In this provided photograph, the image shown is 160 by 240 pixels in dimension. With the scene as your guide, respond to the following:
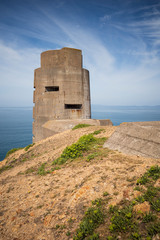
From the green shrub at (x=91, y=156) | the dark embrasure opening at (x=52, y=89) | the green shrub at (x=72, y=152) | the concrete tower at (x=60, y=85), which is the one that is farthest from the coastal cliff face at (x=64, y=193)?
the dark embrasure opening at (x=52, y=89)

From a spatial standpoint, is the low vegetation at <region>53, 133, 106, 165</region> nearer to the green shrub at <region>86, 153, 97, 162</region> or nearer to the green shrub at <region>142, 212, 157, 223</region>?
the green shrub at <region>86, 153, 97, 162</region>

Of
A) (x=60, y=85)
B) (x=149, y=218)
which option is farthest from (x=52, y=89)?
(x=149, y=218)

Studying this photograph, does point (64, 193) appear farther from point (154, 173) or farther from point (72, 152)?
point (72, 152)

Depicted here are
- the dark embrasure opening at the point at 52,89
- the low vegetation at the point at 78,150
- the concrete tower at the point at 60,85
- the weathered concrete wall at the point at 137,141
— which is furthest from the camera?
the dark embrasure opening at the point at 52,89

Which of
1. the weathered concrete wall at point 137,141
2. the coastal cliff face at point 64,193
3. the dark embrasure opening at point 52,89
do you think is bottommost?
the coastal cliff face at point 64,193

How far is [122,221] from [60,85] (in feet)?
45.4

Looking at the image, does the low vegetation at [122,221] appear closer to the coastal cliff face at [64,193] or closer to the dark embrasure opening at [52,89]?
the coastal cliff face at [64,193]

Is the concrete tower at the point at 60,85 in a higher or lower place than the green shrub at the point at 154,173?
higher

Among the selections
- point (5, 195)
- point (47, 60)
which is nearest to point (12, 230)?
point (5, 195)

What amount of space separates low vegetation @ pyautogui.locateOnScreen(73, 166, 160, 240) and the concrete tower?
12.5 m

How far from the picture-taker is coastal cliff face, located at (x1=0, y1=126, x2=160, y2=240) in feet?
8.86

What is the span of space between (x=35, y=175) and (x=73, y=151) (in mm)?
1608

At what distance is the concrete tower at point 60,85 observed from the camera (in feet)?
48.7

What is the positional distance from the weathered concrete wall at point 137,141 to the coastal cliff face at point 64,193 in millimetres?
351
